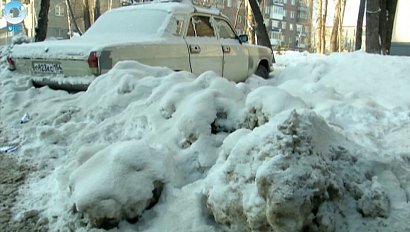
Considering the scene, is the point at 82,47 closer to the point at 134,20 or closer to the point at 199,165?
the point at 134,20

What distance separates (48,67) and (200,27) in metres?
2.76

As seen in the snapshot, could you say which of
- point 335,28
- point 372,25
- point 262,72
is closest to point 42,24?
point 262,72

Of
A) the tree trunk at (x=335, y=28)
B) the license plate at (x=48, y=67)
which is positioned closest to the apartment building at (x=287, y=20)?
the tree trunk at (x=335, y=28)

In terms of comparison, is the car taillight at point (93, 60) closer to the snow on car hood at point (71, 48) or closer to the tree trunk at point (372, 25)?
the snow on car hood at point (71, 48)

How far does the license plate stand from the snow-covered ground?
0.64 metres

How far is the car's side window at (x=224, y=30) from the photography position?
8.45 m

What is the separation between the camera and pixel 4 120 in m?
5.59

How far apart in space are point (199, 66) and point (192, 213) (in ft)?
15.2

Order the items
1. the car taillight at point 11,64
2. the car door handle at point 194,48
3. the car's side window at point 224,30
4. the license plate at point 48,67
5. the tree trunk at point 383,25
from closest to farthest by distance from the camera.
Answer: the license plate at point 48,67, the car taillight at point 11,64, the car door handle at point 194,48, the car's side window at point 224,30, the tree trunk at point 383,25

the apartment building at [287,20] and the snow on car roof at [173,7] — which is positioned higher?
the snow on car roof at [173,7]

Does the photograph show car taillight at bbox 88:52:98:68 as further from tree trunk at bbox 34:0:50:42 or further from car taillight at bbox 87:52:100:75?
tree trunk at bbox 34:0:50:42

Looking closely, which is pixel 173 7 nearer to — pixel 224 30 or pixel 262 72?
pixel 224 30

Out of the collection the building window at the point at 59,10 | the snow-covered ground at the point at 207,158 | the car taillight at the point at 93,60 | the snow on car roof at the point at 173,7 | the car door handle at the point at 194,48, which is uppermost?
the snow on car roof at the point at 173,7

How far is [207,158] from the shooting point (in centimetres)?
359
